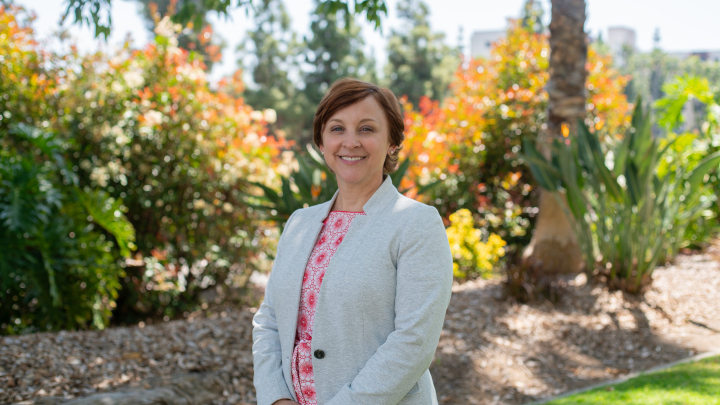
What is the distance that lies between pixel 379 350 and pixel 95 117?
17.9ft

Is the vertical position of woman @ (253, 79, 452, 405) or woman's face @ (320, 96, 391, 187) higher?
woman's face @ (320, 96, 391, 187)

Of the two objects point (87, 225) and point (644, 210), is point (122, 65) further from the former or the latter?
point (644, 210)

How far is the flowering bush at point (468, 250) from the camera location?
268 inches

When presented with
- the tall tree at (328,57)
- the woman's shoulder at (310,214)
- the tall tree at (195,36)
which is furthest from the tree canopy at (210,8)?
the tall tree at (328,57)

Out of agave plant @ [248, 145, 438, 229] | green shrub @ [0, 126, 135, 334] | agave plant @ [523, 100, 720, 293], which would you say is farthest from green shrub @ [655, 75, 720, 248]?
green shrub @ [0, 126, 135, 334]

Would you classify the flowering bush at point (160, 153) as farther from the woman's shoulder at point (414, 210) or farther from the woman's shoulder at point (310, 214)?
the woman's shoulder at point (414, 210)

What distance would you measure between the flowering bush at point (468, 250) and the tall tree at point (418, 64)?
19011 mm

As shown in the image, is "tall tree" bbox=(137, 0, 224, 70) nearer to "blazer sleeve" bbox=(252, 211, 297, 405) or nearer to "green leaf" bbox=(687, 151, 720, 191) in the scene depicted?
"blazer sleeve" bbox=(252, 211, 297, 405)

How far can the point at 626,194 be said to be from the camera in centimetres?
551

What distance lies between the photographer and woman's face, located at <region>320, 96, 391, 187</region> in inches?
66.1

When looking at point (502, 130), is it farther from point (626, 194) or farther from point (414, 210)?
point (414, 210)

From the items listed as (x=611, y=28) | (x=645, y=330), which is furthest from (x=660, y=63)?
(x=645, y=330)

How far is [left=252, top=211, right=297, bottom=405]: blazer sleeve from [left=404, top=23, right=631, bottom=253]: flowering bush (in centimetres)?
613

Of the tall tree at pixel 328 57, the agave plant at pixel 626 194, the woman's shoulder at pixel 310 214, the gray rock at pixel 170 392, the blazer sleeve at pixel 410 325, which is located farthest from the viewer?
the tall tree at pixel 328 57
